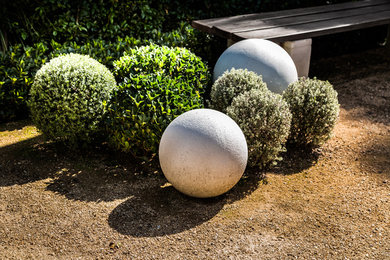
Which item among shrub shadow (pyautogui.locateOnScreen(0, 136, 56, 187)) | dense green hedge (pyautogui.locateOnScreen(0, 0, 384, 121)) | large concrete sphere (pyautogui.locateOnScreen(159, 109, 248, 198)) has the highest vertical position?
dense green hedge (pyautogui.locateOnScreen(0, 0, 384, 121))

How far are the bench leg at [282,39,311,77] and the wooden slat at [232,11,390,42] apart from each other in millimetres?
118

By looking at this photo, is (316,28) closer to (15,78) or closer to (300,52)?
(300,52)

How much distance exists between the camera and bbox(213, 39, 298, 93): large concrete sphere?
556 centimetres

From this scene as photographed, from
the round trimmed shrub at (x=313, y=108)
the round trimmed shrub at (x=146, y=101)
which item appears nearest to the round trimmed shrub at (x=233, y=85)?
the round trimmed shrub at (x=146, y=101)

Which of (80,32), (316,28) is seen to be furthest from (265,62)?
(80,32)

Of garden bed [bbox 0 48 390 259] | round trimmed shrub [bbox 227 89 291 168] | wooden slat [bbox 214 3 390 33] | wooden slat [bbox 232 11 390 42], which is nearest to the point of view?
garden bed [bbox 0 48 390 259]

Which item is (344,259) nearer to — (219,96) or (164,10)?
(219,96)

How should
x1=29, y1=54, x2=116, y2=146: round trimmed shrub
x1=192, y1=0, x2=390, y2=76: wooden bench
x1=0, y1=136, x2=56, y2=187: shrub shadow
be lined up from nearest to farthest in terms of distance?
x1=0, y1=136, x2=56, y2=187: shrub shadow < x1=29, y1=54, x2=116, y2=146: round trimmed shrub < x1=192, y1=0, x2=390, y2=76: wooden bench

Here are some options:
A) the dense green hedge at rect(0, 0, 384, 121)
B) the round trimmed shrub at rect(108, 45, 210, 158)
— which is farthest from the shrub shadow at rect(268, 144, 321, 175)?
the dense green hedge at rect(0, 0, 384, 121)

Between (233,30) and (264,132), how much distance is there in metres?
2.37

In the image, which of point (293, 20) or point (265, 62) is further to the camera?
point (293, 20)

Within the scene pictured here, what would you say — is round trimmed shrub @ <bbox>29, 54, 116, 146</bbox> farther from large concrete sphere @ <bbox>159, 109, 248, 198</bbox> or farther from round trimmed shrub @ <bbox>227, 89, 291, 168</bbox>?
round trimmed shrub @ <bbox>227, 89, 291, 168</bbox>

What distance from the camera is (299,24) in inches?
273

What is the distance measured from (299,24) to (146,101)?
11.5ft
